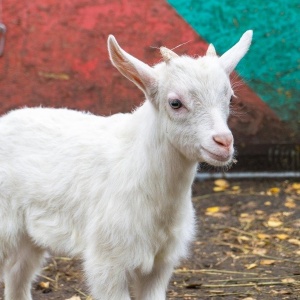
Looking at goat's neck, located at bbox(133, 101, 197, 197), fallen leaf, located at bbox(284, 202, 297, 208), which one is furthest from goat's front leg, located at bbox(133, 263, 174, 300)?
fallen leaf, located at bbox(284, 202, 297, 208)

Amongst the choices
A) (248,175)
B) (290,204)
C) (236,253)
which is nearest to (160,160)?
(236,253)

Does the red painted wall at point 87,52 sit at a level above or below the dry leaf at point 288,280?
above

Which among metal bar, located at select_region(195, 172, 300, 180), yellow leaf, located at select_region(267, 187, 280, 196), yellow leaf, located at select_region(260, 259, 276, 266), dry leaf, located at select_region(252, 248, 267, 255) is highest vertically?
metal bar, located at select_region(195, 172, 300, 180)

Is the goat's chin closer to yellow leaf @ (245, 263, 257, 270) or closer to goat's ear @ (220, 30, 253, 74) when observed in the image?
goat's ear @ (220, 30, 253, 74)

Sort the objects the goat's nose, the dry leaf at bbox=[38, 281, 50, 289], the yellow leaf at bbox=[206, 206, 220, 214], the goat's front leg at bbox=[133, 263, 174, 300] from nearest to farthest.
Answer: the goat's nose < the goat's front leg at bbox=[133, 263, 174, 300] < the dry leaf at bbox=[38, 281, 50, 289] < the yellow leaf at bbox=[206, 206, 220, 214]

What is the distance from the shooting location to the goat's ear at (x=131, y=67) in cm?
445

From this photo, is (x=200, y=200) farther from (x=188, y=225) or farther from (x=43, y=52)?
(x=188, y=225)

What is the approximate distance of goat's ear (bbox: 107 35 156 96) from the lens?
4.45m

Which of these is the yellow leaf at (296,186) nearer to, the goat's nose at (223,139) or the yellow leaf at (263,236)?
the yellow leaf at (263,236)

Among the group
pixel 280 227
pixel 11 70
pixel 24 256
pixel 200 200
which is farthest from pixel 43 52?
pixel 24 256

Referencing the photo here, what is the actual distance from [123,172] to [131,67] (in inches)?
23.9

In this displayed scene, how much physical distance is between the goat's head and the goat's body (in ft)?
0.60

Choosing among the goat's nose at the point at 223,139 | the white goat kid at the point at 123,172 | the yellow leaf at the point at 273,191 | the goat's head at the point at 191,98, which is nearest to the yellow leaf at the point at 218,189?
the yellow leaf at the point at 273,191

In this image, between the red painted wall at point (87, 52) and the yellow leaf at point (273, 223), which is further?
the red painted wall at point (87, 52)
